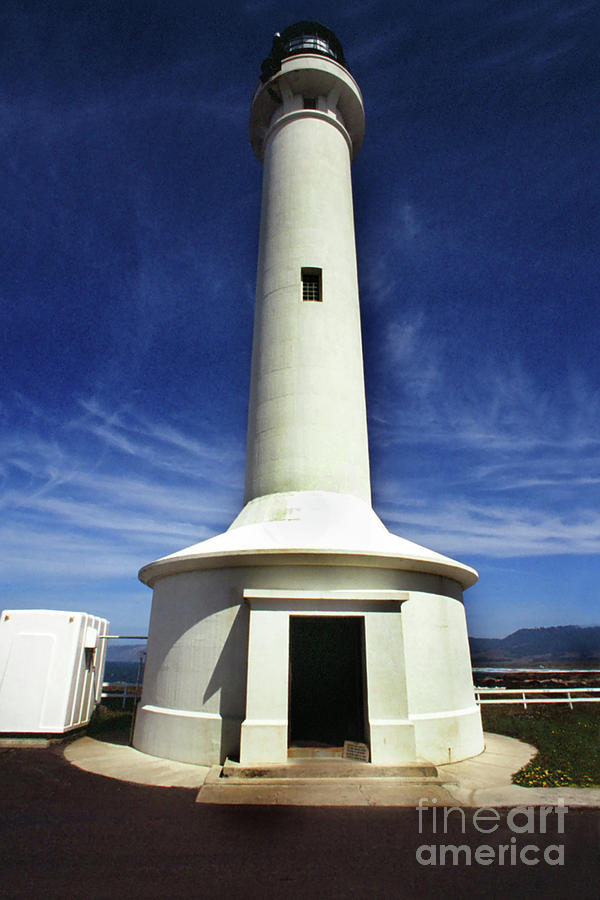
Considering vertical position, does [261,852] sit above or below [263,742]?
below

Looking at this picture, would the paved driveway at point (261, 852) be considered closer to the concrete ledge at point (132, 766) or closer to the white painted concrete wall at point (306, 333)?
the concrete ledge at point (132, 766)

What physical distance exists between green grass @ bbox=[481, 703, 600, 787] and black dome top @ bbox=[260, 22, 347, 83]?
2084cm

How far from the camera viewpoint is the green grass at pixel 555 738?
7695 mm

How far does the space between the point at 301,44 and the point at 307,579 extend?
2004 centimetres

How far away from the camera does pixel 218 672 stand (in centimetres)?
899

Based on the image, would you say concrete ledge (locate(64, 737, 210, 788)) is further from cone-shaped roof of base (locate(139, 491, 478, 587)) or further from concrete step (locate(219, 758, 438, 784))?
cone-shaped roof of base (locate(139, 491, 478, 587))

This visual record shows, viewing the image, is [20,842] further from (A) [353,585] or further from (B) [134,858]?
(A) [353,585]

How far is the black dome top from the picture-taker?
16812 millimetres

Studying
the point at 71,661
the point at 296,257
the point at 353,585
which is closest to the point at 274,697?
the point at 353,585

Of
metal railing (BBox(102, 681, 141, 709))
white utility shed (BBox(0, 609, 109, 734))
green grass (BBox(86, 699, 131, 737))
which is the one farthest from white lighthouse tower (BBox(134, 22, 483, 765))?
metal railing (BBox(102, 681, 141, 709))

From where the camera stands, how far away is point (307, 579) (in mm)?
9023

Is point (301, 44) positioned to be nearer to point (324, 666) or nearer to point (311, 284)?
point (311, 284)
